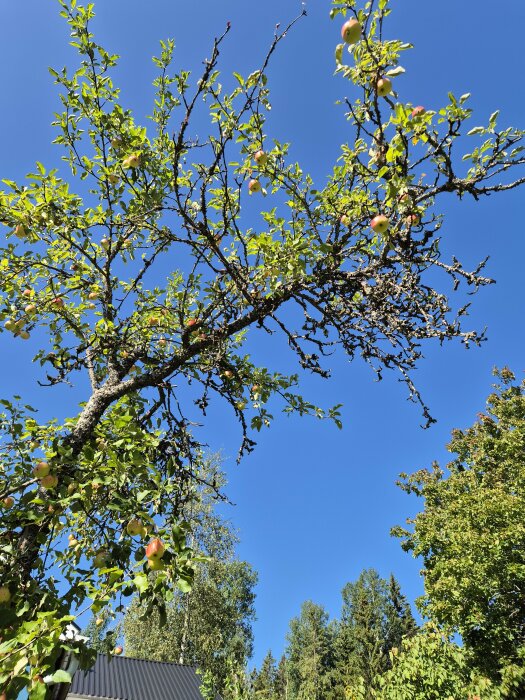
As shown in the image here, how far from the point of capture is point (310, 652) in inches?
1800

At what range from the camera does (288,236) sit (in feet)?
11.8

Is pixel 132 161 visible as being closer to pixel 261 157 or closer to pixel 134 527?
pixel 261 157

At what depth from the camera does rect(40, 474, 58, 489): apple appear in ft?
9.42

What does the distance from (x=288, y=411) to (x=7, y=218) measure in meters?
3.01

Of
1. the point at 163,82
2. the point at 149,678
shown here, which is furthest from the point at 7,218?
the point at 149,678

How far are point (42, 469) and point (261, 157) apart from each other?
2.73 m

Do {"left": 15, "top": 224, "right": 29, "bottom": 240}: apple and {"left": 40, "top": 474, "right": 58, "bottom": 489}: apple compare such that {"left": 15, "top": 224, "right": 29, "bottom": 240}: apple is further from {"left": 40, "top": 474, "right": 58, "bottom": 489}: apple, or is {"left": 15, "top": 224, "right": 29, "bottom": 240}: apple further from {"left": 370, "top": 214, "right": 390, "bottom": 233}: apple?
{"left": 370, "top": 214, "right": 390, "bottom": 233}: apple

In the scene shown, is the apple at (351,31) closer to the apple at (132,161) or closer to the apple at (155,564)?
the apple at (132,161)

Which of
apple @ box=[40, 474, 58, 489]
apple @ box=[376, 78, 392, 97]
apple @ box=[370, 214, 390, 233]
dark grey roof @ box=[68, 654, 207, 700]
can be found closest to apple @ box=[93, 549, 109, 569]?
apple @ box=[40, 474, 58, 489]

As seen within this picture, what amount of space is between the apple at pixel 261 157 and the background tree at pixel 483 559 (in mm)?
13211

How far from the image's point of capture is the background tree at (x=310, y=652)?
4200cm

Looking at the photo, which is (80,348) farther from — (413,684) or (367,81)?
(413,684)

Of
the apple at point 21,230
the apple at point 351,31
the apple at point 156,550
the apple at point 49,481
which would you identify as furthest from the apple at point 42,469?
→ the apple at point 351,31

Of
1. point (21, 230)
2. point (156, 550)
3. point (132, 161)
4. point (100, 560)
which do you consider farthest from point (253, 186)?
point (100, 560)
